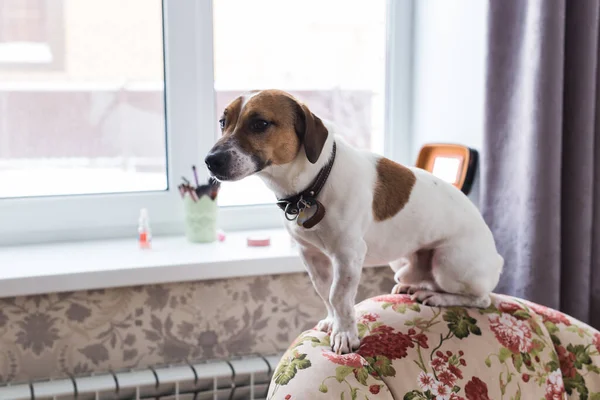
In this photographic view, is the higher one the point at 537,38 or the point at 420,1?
the point at 420,1

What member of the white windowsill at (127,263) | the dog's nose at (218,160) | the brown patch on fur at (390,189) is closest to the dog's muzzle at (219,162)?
the dog's nose at (218,160)

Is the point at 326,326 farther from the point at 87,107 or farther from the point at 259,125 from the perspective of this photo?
the point at 87,107

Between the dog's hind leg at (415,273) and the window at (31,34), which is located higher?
the window at (31,34)

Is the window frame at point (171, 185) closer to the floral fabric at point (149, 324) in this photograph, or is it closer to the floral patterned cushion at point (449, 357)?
the floral fabric at point (149, 324)

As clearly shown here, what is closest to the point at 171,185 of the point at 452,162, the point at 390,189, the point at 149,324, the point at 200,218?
the point at 200,218

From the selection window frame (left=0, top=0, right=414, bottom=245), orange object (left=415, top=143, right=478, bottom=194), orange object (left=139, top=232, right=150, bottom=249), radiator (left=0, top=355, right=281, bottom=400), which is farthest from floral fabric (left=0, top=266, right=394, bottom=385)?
orange object (left=415, top=143, right=478, bottom=194)

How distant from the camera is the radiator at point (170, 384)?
1.59 metres

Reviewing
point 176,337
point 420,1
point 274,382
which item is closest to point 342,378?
point 274,382

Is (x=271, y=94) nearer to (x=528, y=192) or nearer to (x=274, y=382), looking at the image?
(x=274, y=382)

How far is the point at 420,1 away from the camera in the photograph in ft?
7.09

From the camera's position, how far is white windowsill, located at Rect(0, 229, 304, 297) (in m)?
1.59

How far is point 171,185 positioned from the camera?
2.04 m

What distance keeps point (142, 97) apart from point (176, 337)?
68 cm

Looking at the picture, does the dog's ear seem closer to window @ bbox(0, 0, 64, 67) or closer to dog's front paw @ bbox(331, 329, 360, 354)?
dog's front paw @ bbox(331, 329, 360, 354)
